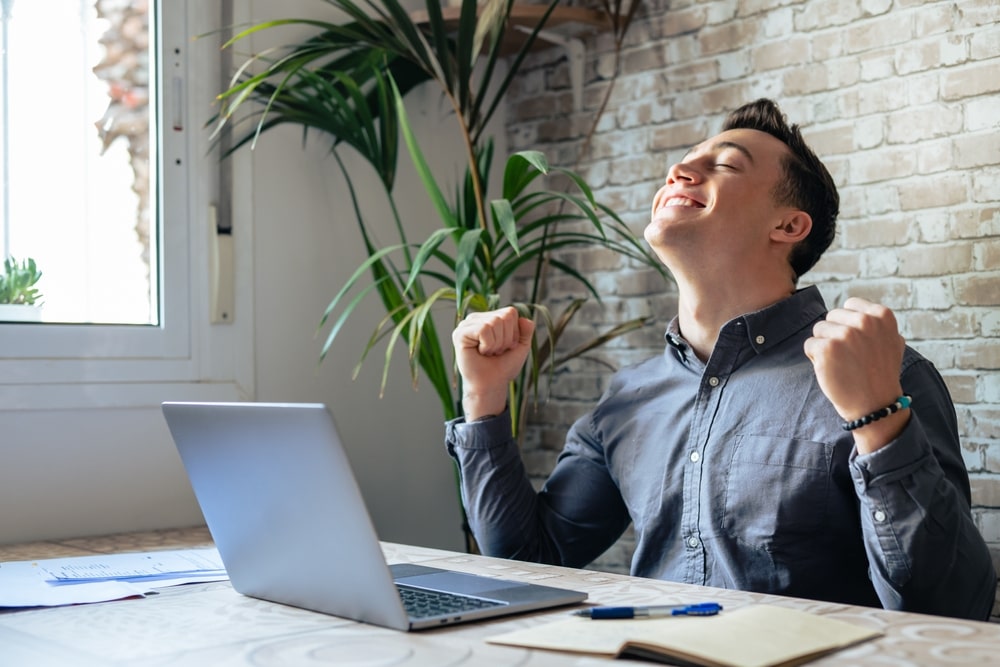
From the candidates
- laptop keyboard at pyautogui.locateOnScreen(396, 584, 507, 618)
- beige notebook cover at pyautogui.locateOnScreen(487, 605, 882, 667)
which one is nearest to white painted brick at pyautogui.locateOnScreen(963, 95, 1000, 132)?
beige notebook cover at pyautogui.locateOnScreen(487, 605, 882, 667)

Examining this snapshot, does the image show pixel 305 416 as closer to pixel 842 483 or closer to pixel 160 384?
pixel 842 483

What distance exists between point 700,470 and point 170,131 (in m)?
1.52

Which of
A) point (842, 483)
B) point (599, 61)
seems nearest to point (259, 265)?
point (599, 61)

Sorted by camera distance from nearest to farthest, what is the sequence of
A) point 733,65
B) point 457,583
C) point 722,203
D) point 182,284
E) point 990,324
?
point 457,583 → point 722,203 → point 990,324 → point 182,284 → point 733,65

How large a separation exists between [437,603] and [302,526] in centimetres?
18

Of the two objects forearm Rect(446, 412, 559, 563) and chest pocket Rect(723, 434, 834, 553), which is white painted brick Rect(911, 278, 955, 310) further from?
forearm Rect(446, 412, 559, 563)

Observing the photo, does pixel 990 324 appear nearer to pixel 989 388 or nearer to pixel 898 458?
pixel 989 388

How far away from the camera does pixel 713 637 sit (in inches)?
40.1

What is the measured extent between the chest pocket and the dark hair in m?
0.49

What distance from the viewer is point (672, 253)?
1.98m

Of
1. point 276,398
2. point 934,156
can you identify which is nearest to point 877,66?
point 934,156

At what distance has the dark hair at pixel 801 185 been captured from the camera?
204 cm

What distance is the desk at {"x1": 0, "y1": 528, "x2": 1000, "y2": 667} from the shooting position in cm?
100

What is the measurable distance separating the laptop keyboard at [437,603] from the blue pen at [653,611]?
116mm
